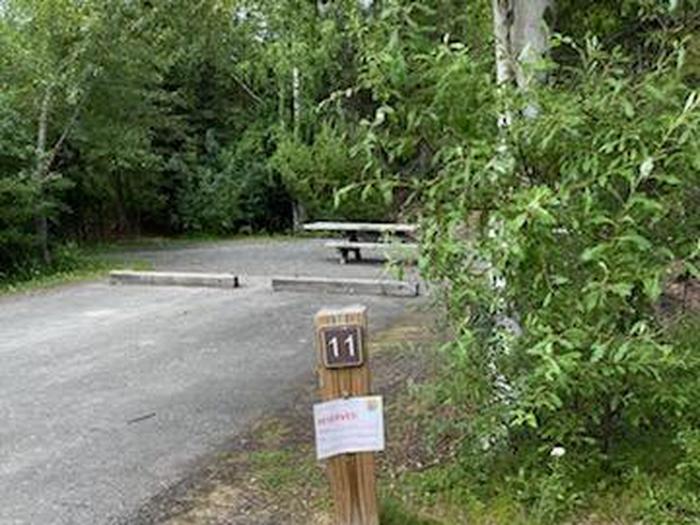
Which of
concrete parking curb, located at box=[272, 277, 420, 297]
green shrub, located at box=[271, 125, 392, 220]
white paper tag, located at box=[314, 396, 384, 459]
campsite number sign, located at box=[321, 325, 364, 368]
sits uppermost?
green shrub, located at box=[271, 125, 392, 220]

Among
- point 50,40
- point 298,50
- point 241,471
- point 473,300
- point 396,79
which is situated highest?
point 50,40

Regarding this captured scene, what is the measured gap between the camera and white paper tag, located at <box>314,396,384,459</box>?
2572 mm

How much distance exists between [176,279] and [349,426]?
7.60m

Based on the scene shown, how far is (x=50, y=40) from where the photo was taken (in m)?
10.9

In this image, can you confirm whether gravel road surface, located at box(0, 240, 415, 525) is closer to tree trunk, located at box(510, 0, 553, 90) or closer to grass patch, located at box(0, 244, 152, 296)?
grass patch, located at box(0, 244, 152, 296)

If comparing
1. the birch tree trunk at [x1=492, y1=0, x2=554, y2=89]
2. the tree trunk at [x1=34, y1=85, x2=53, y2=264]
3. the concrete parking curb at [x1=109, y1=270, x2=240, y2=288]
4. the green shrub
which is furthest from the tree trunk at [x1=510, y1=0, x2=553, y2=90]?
the green shrub

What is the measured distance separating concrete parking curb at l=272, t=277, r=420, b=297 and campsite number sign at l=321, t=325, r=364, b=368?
18.9ft

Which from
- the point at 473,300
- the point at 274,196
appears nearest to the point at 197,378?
the point at 473,300

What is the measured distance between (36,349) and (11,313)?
208 centimetres

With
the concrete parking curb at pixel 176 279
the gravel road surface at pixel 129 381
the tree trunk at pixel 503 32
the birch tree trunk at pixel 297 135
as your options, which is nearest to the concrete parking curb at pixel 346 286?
the gravel road surface at pixel 129 381

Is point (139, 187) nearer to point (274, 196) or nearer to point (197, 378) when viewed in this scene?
point (274, 196)

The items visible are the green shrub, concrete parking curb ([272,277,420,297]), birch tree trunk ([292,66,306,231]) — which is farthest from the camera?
birch tree trunk ([292,66,306,231])

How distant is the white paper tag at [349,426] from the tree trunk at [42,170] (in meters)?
9.22

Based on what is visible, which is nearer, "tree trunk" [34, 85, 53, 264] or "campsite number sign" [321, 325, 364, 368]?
"campsite number sign" [321, 325, 364, 368]
